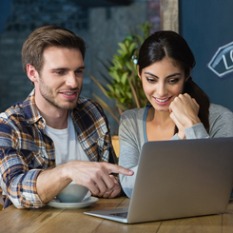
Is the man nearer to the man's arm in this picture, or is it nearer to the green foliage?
the man's arm

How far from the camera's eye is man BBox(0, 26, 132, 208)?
2.42m

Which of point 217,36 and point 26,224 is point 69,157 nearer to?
point 26,224

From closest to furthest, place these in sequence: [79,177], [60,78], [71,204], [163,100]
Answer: [79,177]
[71,204]
[60,78]
[163,100]

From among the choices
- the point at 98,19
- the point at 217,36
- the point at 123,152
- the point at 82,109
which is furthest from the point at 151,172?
the point at 98,19

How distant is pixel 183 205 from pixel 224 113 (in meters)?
0.87

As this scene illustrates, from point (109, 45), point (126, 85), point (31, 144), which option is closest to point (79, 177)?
point (31, 144)

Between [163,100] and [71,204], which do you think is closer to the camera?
[71,204]

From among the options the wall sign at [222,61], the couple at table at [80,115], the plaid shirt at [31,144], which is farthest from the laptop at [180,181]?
the wall sign at [222,61]

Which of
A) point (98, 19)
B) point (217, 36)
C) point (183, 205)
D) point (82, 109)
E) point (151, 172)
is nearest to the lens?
point (151, 172)

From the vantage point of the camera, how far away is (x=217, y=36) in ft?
14.4

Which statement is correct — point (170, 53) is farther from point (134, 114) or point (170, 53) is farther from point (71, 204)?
point (71, 204)

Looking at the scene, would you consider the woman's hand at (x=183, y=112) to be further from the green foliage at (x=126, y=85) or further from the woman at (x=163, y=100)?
the green foliage at (x=126, y=85)

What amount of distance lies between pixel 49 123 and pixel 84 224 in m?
0.82

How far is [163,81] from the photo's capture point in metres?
2.80
